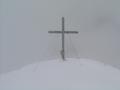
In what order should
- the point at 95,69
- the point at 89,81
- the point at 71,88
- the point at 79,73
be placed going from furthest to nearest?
the point at 95,69 < the point at 79,73 < the point at 89,81 < the point at 71,88

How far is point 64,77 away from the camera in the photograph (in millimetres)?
4023

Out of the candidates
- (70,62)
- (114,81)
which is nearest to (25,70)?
(70,62)

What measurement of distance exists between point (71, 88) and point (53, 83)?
1.07 feet

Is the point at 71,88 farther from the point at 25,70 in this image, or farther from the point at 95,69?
the point at 25,70

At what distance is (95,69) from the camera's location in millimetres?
→ 4488

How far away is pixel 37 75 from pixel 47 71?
21cm

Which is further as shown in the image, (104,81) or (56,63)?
(56,63)

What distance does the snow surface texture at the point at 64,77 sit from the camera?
3719 mm

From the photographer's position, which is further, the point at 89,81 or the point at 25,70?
the point at 25,70

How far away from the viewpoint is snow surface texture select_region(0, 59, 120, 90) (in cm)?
372

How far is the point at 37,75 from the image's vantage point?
418cm

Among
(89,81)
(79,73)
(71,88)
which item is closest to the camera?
(71,88)

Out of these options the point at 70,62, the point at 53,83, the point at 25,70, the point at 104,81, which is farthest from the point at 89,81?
the point at 25,70

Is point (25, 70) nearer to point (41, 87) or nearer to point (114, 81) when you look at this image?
point (41, 87)
